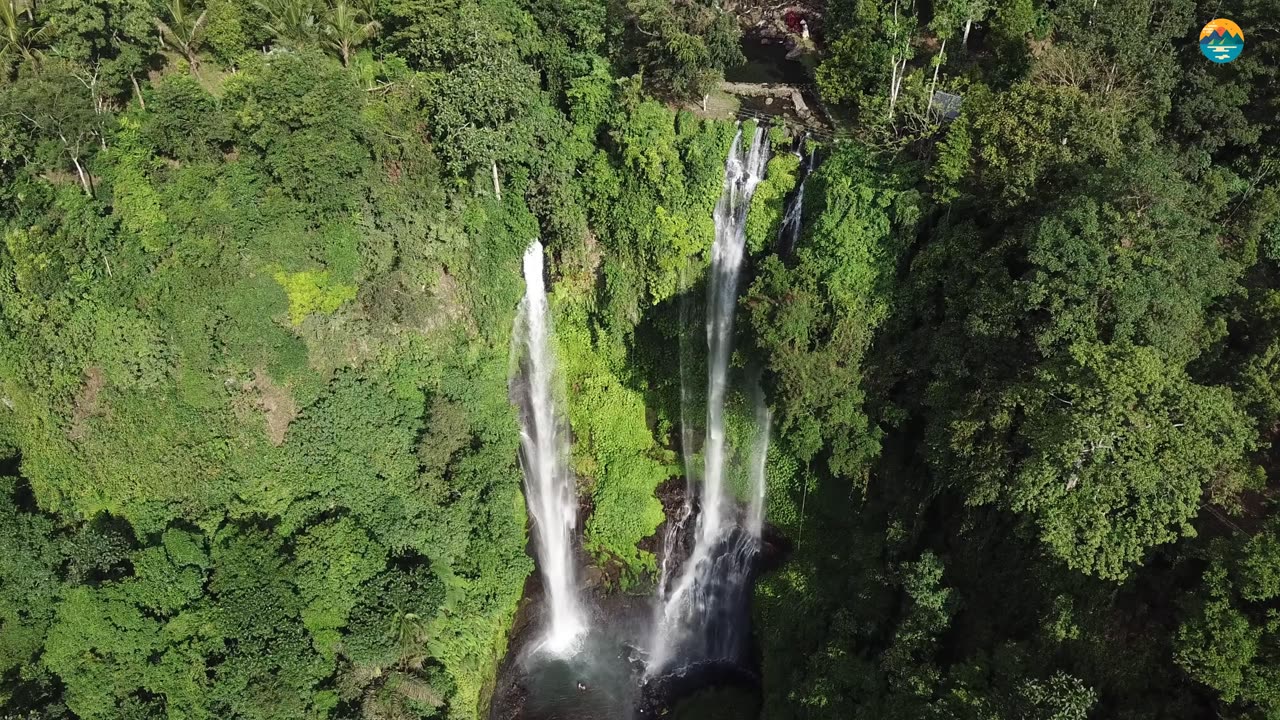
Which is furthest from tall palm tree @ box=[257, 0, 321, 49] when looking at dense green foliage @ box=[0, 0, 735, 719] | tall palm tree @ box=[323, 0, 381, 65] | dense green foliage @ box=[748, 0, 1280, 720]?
dense green foliage @ box=[748, 0, 1280, 720]

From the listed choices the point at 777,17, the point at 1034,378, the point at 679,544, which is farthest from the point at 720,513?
the point at 777,17

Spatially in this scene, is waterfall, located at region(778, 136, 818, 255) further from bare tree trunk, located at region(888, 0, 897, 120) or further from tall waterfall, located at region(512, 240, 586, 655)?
tall waterfall, located at region(512, 240, 586, 655)

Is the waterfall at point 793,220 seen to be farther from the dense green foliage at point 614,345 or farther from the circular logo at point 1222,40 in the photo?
the circular logo at point 1222,40

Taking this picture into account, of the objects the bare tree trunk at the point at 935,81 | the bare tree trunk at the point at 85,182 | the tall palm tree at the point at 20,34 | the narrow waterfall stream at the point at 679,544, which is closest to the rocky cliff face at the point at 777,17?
the bare tree trunk at the point at 935,81

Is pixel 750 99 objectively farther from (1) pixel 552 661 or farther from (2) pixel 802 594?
(1) pixel 552 661

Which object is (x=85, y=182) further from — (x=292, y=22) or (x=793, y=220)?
(x=793, y=220)

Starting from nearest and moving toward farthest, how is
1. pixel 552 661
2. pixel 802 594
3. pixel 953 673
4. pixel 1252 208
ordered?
pixel 953 673
pixel 1252 208
pixel 802 594
pixel 552 661

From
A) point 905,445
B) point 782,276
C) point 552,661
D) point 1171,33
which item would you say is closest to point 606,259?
point 782,276
